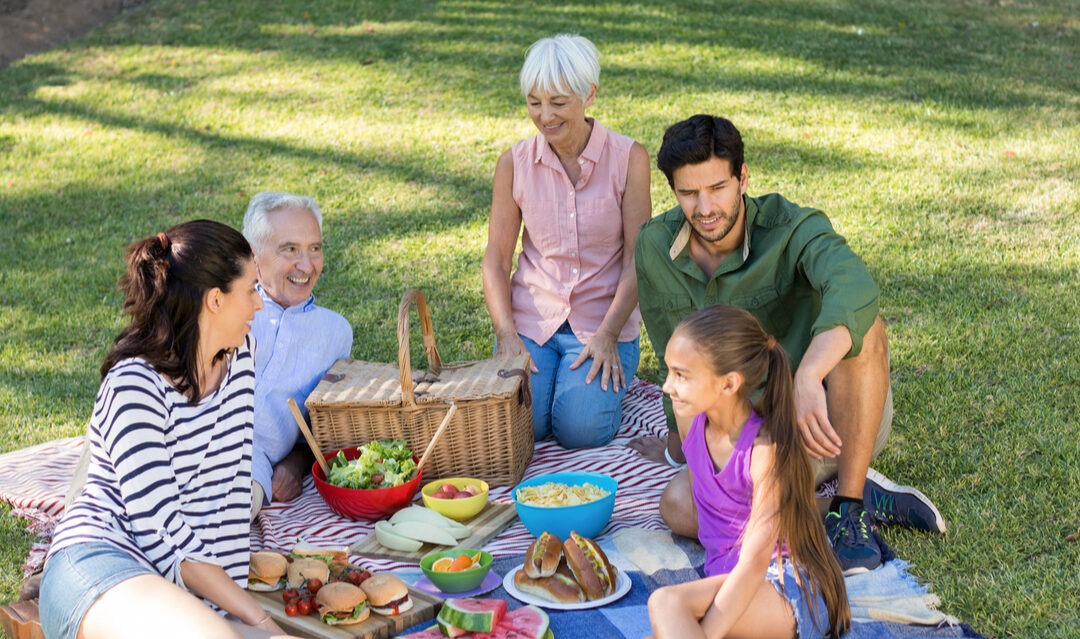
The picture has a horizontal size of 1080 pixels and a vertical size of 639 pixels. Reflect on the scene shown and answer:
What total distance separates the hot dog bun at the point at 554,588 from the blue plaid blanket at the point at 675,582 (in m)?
0.05

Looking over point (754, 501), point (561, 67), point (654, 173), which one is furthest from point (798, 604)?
point (654, 173)

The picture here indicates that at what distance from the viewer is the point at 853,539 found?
3.80m

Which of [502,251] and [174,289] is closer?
[174,289]

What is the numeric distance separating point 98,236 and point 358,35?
4.60 metres

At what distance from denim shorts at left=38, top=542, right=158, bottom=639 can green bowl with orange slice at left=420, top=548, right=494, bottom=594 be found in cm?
100

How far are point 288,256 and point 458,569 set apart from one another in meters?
1.75

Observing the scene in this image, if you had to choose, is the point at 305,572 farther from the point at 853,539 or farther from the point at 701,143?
the point at 701,143

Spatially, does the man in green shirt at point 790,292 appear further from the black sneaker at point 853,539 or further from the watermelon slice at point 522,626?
the watermelon slice at point 522,626

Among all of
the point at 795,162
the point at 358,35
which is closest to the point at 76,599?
the point at 795,162

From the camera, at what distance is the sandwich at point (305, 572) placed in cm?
360

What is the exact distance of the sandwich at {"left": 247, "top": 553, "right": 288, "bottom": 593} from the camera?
11.9 feet

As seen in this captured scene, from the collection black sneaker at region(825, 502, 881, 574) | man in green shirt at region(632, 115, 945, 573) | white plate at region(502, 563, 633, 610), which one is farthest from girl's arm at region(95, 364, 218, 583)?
black sneaker at region(825, 502, 881, 574)

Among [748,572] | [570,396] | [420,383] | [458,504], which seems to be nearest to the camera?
[748,572]

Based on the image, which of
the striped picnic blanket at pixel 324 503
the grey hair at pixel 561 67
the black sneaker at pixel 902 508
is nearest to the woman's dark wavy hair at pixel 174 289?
the striped picnic blanket at pixel 324 503
